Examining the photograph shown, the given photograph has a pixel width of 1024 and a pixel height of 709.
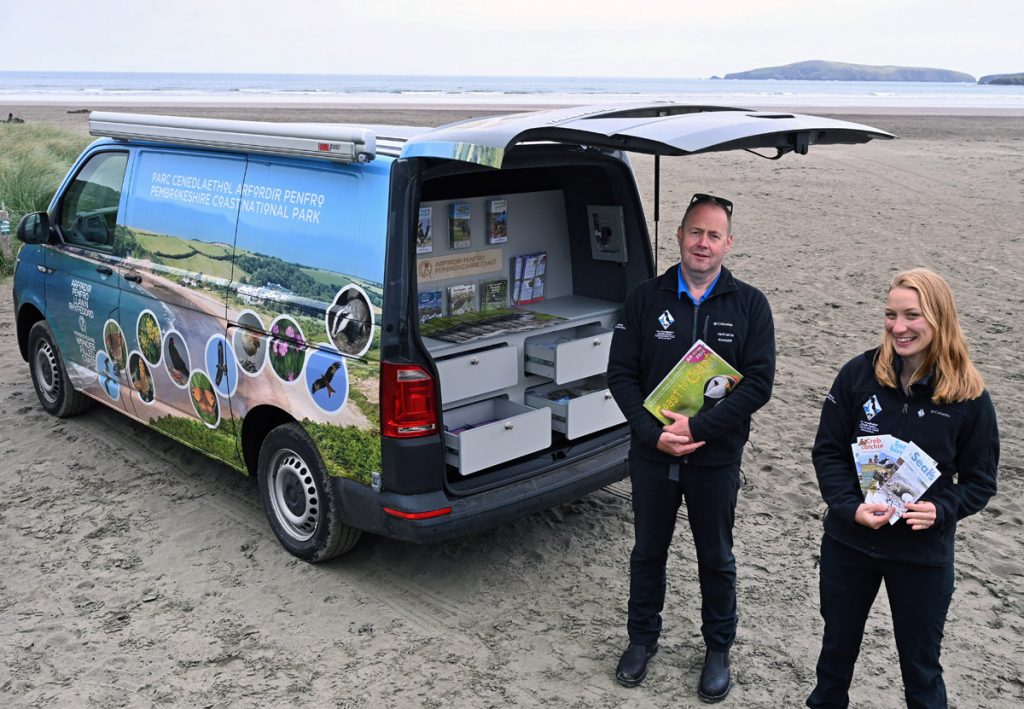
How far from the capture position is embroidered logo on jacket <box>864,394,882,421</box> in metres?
3.14

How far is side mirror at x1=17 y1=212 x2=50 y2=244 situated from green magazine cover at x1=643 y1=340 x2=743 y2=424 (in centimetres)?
452

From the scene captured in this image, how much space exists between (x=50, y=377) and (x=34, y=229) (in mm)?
1230

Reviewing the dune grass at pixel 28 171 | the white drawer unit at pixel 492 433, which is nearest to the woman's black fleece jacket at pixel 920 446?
the white drawer unit at pixel 492 433

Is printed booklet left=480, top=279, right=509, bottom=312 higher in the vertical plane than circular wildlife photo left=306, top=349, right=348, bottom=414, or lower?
higher

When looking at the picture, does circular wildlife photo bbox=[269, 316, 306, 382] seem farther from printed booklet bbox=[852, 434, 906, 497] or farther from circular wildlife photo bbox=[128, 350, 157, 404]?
printed booklet bbox=[852, 434, 906, 497]

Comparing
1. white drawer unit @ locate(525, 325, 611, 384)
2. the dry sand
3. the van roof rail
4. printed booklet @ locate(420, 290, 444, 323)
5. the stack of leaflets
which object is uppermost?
the van roof rail

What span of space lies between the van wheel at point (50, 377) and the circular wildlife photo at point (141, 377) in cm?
116

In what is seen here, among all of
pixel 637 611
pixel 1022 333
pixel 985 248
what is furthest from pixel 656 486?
pixel 985 248

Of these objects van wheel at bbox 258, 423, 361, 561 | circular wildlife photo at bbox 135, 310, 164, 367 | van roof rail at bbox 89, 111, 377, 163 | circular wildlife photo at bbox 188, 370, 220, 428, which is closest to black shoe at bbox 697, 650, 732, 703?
van wheel at bbox 258, 423, 361, 561

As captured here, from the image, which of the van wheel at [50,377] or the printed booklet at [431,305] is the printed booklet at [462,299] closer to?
the printed booklet at [431,305]

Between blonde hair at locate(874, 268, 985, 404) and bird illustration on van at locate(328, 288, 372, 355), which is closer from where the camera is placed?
blonde hair at locate(874, 268, 985, 404)

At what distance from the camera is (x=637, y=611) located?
157 inches

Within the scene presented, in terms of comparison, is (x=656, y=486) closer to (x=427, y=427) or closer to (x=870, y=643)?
(x=427, y=427)

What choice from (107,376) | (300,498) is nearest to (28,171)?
(107,376)
